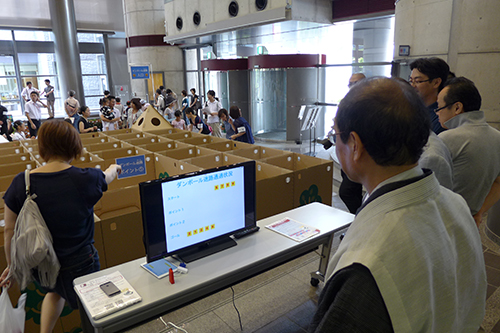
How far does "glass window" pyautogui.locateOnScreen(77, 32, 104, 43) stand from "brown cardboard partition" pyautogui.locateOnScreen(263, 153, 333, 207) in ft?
45.5

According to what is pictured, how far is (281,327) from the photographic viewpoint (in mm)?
2533

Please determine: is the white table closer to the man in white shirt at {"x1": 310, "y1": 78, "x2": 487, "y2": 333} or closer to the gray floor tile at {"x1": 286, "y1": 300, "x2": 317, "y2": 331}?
the gray floor tile at {"x1": 286, "y1": 300, "x2": 317, "y2": 331}

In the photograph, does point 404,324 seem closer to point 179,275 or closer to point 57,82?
point 179,275

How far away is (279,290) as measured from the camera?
117 inches

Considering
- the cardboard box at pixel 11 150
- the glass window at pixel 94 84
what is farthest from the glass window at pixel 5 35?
the cardboard box at pixel 11 150

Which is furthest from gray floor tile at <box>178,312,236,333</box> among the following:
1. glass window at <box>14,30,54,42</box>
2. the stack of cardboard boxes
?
glass window at <box>14,30,54,42</box>

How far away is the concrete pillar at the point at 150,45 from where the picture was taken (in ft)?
45.2

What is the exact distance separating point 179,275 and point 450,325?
1214mm

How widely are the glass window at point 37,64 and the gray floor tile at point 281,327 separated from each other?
14.7m

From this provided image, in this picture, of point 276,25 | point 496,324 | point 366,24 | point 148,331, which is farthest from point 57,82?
point 496,324

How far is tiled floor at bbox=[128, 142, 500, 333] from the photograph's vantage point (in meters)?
2.53

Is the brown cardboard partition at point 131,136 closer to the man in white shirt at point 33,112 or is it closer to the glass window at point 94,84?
the man in white shirt at point 33,112

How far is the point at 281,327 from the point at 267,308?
0.23 meters

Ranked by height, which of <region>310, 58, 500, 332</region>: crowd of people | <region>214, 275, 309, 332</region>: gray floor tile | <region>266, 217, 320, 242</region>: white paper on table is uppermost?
<region>310, 58, 500, 332</region>: crowd of people
